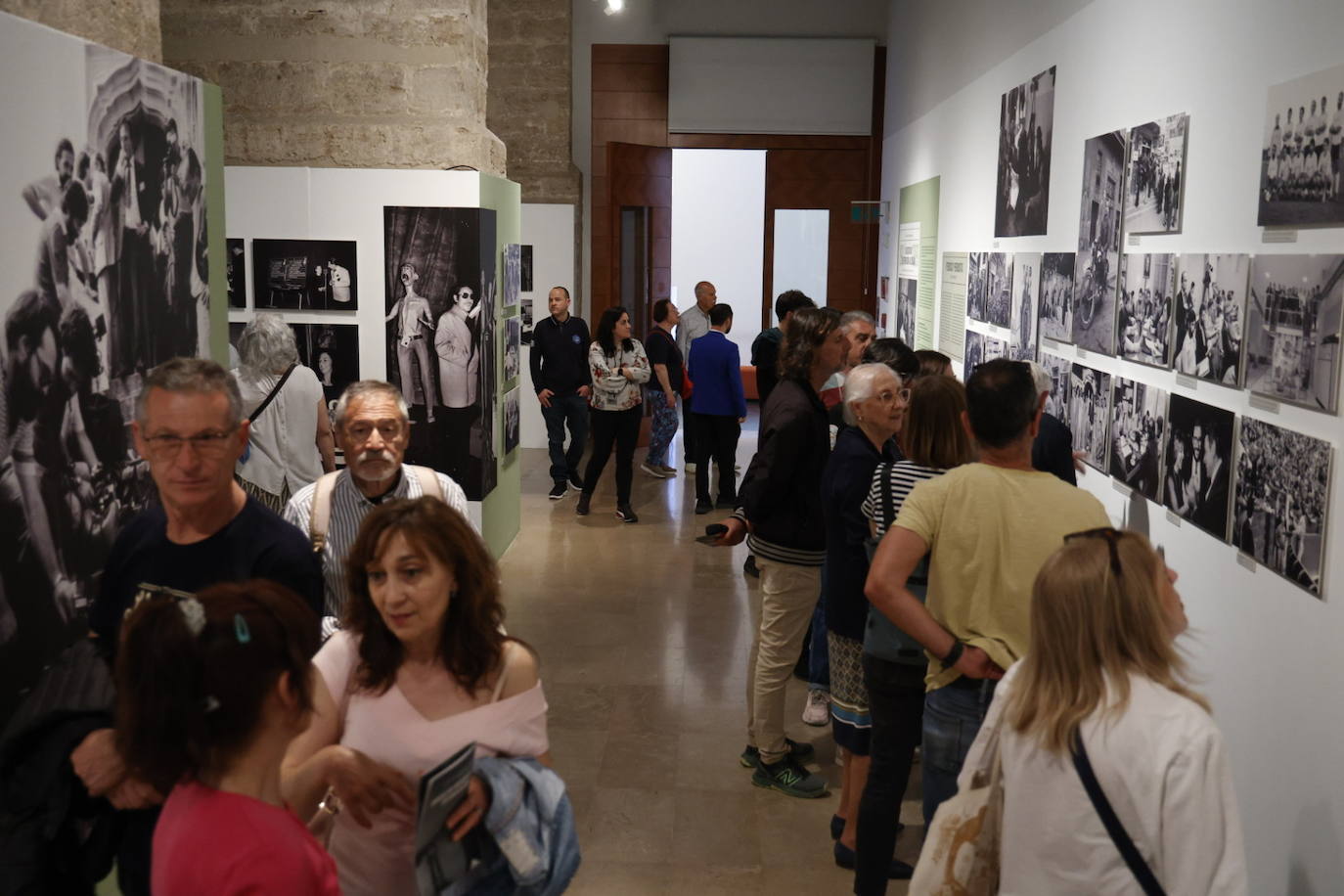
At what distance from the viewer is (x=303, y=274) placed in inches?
316

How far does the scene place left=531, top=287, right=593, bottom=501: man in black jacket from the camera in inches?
458

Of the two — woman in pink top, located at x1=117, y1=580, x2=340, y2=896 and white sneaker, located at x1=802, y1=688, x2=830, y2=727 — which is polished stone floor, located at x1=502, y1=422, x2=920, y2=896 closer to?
white sneaker, located at x1=802, y1=688, x2=830, y2=727

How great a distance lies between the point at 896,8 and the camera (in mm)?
14555

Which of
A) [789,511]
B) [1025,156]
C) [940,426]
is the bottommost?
[789,511]

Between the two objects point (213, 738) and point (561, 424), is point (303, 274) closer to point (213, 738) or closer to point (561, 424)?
point (561, 424)

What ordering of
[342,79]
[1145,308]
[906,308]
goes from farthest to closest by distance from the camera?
[906,308], [342,79], [1145,308]

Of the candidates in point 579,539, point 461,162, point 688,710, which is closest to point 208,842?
point 688,710

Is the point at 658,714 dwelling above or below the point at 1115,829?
below

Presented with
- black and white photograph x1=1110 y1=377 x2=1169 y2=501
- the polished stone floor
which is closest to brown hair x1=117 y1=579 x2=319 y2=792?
the polished stone floor

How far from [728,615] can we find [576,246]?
316 inches

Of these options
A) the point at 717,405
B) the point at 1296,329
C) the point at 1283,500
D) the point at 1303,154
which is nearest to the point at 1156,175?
the point at 1303,154

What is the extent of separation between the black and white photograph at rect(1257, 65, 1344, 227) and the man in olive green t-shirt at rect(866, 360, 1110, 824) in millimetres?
1024

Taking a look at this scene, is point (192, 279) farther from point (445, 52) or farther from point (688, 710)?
point (445, 52)

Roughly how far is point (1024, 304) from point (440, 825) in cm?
586
